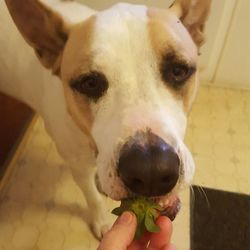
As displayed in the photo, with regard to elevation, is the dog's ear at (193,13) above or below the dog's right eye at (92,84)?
above

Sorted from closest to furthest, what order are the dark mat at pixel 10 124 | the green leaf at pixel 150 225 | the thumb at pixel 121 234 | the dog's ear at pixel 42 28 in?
the thumb at pixel 121 234 → the green leaf at pixel 150 225 → the dog's ear at pixel 42 28 → the dark mat at pixel 10 124

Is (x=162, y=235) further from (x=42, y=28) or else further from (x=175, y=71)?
(x=42, y=28)

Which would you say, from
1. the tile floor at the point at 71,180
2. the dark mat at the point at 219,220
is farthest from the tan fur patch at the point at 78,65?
the dark mat at the point at 219,220

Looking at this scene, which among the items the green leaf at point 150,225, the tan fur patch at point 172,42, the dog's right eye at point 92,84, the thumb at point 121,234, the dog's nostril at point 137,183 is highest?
the tan fur patch at point 172,42

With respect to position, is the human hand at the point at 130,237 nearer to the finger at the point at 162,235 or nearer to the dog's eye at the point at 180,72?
the finger at the point at 162,235

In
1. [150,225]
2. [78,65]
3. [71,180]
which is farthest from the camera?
[71,180]

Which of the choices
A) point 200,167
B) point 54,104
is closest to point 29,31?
point 54,104

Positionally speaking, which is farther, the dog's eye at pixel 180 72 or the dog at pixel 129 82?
the dog's eye at pixel 180 72

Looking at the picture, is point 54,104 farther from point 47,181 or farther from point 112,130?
point 47,181

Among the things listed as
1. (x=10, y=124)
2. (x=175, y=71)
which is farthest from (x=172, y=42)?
(x=10, y=124)
